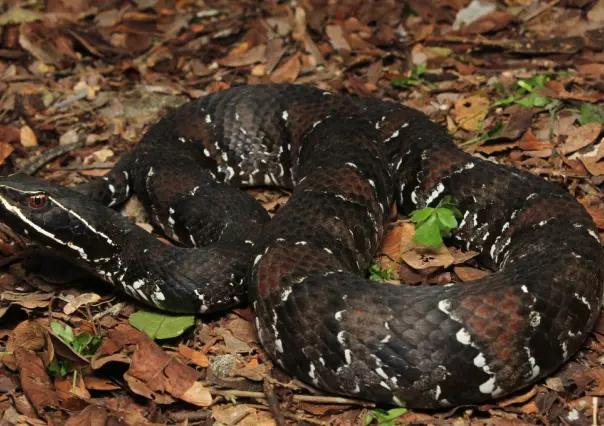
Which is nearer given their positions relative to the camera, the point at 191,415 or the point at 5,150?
the point at 191,415

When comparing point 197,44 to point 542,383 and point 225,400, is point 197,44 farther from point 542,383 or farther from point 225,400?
point 542,383

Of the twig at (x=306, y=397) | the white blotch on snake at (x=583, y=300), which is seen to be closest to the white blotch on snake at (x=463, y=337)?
the twig at (x=306, y=397)

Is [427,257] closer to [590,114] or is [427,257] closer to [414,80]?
[590,114]

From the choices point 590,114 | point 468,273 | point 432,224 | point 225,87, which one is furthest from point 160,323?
point 590,114

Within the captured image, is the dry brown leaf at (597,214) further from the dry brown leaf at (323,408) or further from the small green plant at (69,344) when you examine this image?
the small green plant at (69,344)

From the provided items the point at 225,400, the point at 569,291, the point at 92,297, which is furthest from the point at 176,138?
the point at 569,291

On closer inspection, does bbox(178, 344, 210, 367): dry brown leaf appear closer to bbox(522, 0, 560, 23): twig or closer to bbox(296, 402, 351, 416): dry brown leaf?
bbox(296, 402, 351, 416): dry brown leaf
